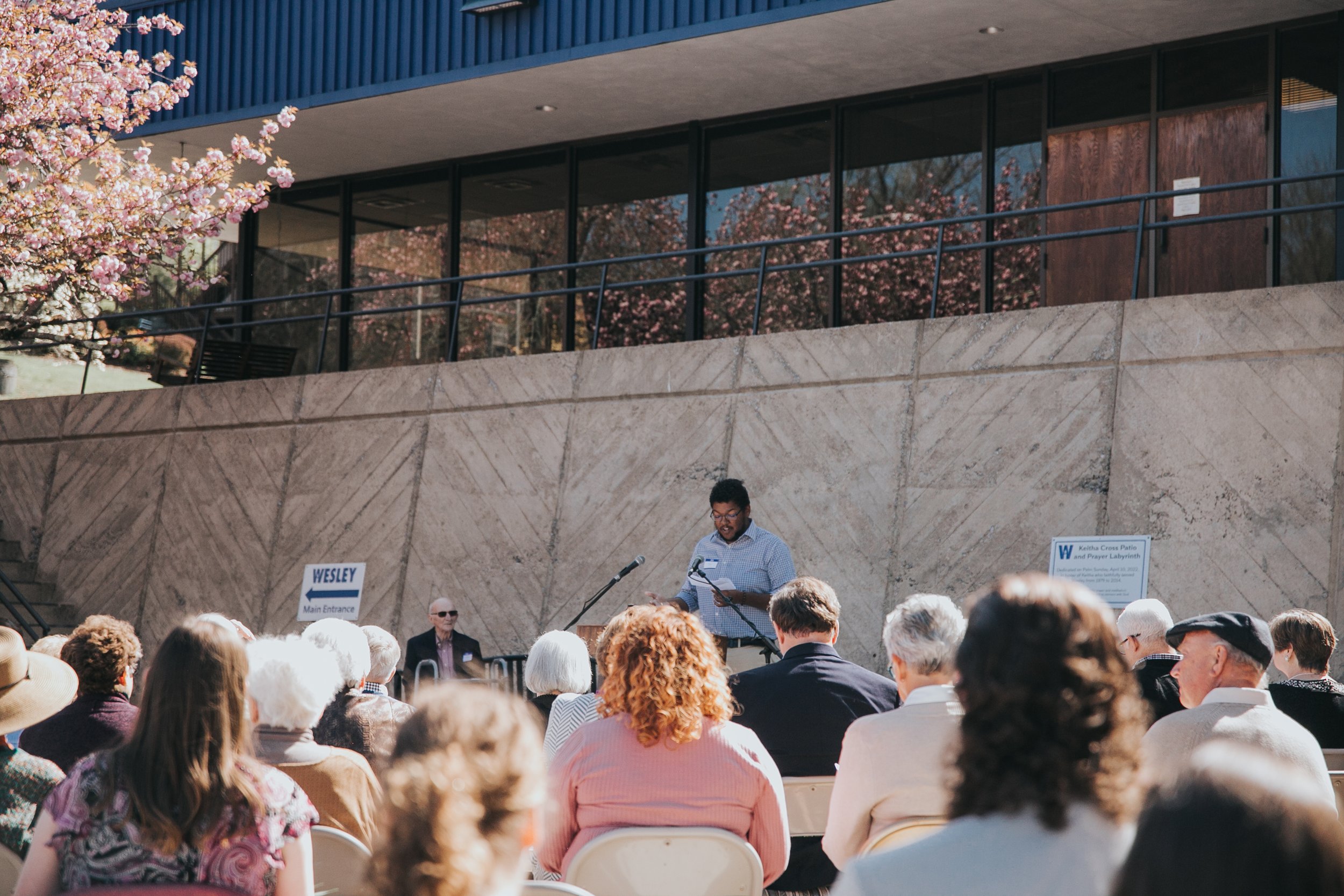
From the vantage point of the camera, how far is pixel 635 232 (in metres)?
15.5

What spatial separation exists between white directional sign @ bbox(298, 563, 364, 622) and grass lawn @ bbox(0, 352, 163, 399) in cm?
815

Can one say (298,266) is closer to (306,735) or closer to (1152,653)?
(1152,653)

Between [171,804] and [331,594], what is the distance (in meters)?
10.8

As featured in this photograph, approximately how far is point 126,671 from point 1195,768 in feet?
13.9

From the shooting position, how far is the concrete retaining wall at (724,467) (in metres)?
9.79

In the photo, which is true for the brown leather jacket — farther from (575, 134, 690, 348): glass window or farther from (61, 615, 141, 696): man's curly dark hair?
(575, 134, 690, 348): glass window

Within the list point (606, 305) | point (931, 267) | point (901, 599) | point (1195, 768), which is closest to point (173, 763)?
point (1195, 768)

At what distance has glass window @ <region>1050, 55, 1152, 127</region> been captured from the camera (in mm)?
12836

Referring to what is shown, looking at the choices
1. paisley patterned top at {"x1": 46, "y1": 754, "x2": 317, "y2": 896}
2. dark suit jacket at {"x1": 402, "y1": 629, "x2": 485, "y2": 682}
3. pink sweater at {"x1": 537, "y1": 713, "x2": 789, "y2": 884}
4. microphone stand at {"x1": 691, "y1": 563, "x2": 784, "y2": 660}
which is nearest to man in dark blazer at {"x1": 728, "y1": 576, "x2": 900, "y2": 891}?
pink sweater at {"x1": 537, "y1": 713, "x2": 789, "y2": 884}

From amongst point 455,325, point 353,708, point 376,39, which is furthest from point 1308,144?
point 353,708

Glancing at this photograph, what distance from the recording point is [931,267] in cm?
1363

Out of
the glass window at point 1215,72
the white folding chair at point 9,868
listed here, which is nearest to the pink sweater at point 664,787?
the white folding chair at point 9,868

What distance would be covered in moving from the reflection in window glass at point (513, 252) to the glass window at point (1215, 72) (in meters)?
6.41

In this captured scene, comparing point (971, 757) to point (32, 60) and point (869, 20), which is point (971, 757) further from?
point (32, 60)
